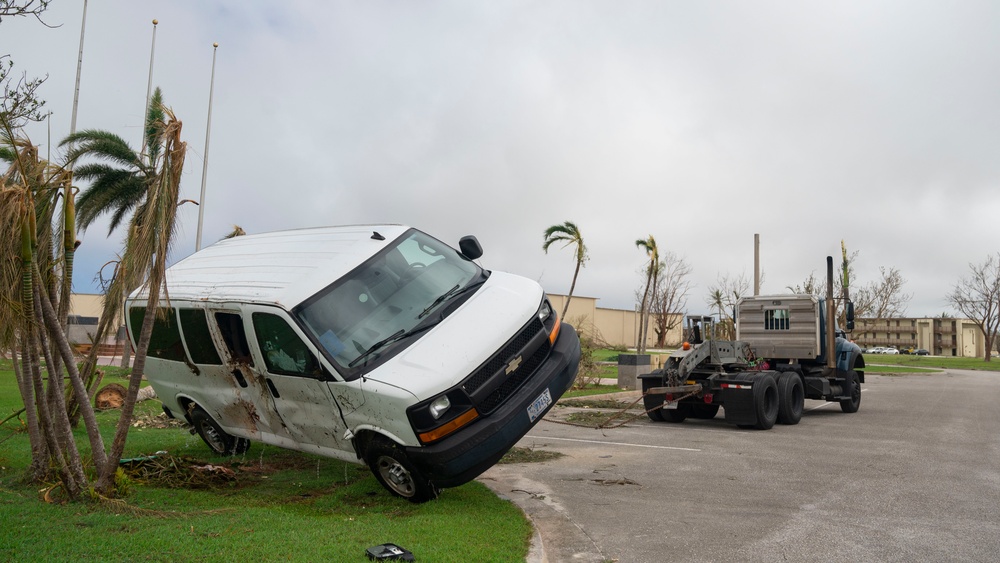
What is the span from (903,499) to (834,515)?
119 centimetres

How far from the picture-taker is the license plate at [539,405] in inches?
257

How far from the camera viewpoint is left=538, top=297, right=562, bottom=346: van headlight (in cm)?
725

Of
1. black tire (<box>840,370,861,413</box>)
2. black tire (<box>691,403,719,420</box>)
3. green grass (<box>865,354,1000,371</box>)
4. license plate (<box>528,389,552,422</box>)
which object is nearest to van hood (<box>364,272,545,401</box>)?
license plate (<box>528,389,552,422</box>)

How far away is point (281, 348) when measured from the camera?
6.68 meters

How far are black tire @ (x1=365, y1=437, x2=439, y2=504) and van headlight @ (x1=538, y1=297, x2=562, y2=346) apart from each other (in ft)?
5.89

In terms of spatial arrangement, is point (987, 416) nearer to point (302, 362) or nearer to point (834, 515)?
point (834, 515)

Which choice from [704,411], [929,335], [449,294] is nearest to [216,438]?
[449,294]

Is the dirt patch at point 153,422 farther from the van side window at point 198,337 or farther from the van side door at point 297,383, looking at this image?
the van side door at point 297,383

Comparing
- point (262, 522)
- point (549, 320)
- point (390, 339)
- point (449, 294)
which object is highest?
point (449, 294)

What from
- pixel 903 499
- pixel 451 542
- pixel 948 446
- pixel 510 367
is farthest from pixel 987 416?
pixel 451 542

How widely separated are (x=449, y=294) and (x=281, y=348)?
5.22ft

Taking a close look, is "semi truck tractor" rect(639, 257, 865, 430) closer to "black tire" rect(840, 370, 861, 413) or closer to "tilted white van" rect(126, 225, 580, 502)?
"black tire" rect(840, 370, 861, 413)

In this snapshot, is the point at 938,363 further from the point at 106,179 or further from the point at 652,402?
the point at 106,179

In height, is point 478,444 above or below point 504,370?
below
